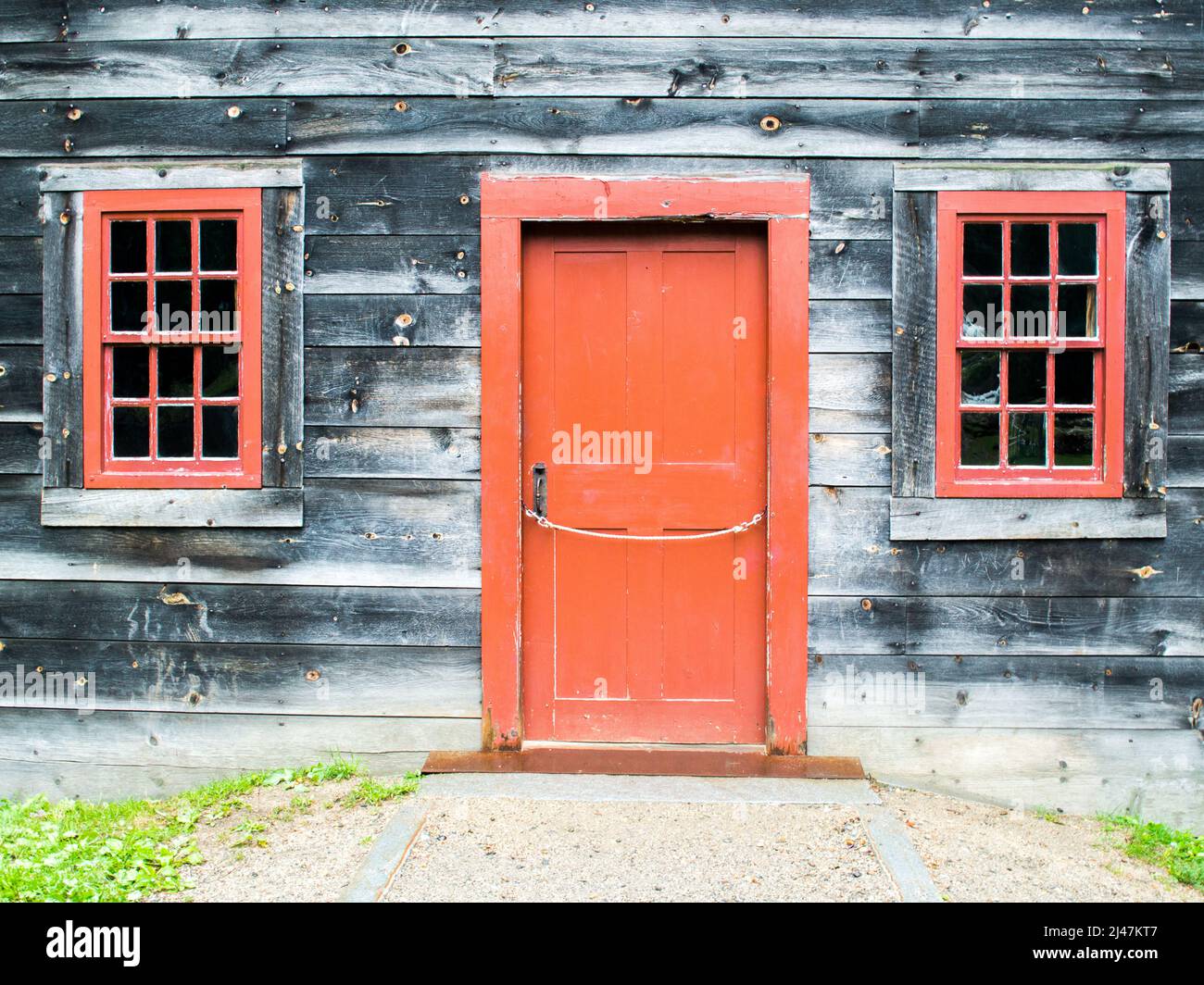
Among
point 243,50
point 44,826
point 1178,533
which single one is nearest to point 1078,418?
point 1178,533

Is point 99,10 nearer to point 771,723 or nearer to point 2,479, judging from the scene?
point 2,479

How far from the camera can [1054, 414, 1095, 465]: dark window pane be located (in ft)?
14.9

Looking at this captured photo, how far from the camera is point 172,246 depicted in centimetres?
462

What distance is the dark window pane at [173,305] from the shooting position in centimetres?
459

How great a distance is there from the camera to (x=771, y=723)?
4520mm

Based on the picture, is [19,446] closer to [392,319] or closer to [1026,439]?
[392,319]

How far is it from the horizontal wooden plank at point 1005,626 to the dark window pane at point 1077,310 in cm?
123

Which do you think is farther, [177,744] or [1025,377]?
[177,744]

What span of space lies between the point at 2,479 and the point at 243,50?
7.64 ft

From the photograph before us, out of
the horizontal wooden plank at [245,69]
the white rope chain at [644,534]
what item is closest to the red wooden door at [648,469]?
the white rope chain at [644,534]

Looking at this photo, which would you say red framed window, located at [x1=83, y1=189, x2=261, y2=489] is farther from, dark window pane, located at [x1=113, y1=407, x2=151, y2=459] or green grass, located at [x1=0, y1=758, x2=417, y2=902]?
green grass, located at [x1=0, y1=758, x2=417, y2=902]

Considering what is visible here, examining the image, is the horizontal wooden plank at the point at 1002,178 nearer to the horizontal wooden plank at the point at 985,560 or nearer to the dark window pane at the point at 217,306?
the horizontal wooden plank at the point at 985,560

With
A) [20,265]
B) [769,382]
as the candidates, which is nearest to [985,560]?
[769,382]

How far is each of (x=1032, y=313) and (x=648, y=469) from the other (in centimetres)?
190
